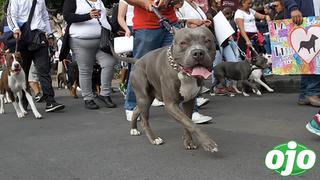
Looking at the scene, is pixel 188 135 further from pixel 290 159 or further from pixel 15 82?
pixel 15 82

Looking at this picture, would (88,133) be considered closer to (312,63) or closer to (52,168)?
(52,168)

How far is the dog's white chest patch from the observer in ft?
13.7

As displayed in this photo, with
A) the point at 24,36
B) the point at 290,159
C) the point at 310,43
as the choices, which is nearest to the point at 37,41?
the point at 24,36

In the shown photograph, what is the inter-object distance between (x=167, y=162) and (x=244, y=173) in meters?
0.74

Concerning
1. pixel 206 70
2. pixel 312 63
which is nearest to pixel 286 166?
pixel 206 70

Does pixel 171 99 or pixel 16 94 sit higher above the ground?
pixel 171 99

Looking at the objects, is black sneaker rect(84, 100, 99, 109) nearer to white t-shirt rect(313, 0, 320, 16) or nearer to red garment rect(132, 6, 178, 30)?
red garment rect(132, 6, 178, 30)

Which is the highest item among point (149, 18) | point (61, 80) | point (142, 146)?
point (149, 18)

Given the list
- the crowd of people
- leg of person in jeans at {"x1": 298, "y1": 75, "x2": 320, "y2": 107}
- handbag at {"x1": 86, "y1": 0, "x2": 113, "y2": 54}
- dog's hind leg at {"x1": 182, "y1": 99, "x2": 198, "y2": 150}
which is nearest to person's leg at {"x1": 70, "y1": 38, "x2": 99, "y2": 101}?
the crowd of people

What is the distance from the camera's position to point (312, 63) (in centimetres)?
684

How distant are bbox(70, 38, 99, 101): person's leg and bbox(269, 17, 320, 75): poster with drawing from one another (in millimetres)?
2952

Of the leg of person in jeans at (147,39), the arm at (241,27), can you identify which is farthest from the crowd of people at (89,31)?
the arm at (241,27)

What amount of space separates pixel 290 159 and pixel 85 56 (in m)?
4.89

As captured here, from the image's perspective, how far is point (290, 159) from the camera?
12.2 feet
